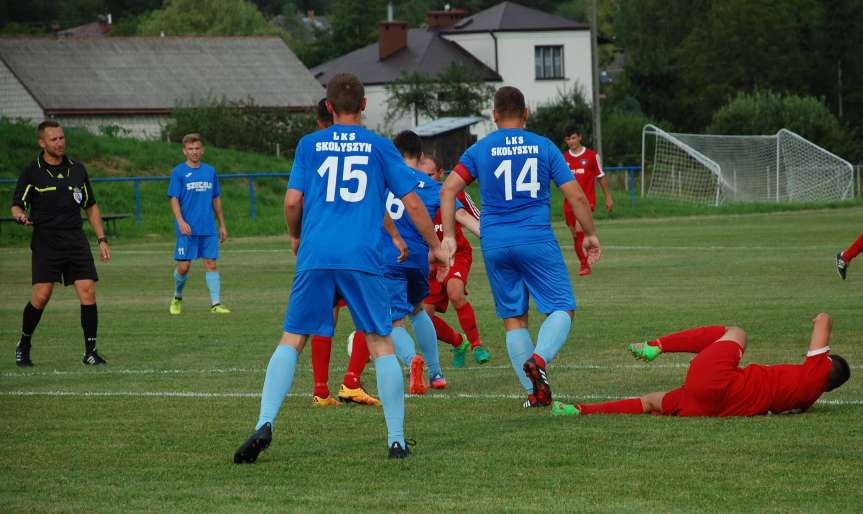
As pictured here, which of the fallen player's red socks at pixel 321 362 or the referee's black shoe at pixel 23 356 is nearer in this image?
the fallen player's red socks at pixel 321 362

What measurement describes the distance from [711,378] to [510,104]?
225cm

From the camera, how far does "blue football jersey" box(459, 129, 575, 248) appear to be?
888 cm

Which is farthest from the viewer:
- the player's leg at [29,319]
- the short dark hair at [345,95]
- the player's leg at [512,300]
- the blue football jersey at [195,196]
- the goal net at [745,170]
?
the goal net at [745,170]

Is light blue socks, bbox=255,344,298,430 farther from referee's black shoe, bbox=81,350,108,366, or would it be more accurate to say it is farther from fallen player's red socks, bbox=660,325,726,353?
referee's black shoe, bbox=81,350,108,366

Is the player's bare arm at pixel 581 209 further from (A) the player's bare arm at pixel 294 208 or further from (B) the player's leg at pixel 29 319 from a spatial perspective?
(B) the player's leg at pixel 29 319

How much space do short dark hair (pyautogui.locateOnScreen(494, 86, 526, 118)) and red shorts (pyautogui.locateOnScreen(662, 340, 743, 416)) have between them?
80.0 inches

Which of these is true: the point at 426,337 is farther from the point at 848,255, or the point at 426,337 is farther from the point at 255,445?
the point at 848,255

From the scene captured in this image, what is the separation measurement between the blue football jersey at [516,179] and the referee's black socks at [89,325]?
4.72 m

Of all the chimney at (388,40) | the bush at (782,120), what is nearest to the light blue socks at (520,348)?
the bush at (782,120)

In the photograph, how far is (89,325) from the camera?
12.3 meters

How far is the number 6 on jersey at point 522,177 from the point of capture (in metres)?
8.91

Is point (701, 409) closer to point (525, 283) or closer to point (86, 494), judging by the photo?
point (525, 283)

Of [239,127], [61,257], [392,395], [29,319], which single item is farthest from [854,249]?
[239,127]

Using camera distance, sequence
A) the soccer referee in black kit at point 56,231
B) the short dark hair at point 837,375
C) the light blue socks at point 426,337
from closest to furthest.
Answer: the short dark hair at point 837,375 < the light blue socks at point 426,337 < the soccer referee in black kit at point 56,231
